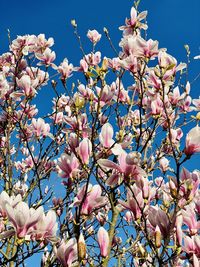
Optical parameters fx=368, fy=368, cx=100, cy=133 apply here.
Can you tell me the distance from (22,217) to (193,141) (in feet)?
3.31

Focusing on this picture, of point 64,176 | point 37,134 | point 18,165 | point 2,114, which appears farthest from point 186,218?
point 18,165

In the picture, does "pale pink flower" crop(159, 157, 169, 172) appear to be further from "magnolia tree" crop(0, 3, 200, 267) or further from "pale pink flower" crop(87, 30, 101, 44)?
"pale pink flower" crop(87, 30, 101, 44)

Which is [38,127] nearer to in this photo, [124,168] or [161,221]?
[124,168]

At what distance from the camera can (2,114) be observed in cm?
448

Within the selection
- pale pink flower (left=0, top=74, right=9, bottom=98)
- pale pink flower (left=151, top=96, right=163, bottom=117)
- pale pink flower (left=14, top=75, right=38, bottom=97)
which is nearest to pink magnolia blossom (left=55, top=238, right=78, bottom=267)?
pale pink flower (left=151, top=96, right=163, bottom=117)

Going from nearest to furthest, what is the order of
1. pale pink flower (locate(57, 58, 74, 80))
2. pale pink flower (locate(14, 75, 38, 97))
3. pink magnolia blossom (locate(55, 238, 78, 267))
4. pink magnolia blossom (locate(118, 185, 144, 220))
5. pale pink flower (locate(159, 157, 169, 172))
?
pink magnolia blossom (locate(55, 238, 78, 267)), pink magnolia blossom (locate(118, 185, 144, 220)), pale pink flower (locate(14, 75, 38, 97)), pale pink flower (locate(57, 58, 74, 80)), pale pink flower (locate(159, 157, 169, 172))

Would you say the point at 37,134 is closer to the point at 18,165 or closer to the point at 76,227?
the point at 18,165

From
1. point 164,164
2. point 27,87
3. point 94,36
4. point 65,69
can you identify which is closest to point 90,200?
point 27,87

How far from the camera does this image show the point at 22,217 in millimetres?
1902

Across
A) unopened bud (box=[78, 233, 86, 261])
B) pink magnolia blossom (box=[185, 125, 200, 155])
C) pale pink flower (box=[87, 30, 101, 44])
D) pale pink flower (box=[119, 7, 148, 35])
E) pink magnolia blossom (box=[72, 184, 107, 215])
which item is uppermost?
pale pink flower (box=[87, 30, 101, 44])

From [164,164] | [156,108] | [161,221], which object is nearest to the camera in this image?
[161,221]

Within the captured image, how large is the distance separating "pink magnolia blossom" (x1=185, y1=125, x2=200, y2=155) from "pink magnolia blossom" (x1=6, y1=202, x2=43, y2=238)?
878 mm

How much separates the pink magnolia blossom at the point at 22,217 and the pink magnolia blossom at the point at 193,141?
88cm

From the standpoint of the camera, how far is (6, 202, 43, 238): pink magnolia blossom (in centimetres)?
191
